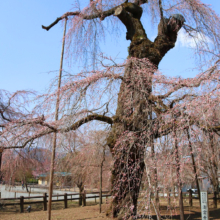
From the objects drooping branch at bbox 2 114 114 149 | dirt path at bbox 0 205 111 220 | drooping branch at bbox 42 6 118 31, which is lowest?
dirt path at bbox 0 205 111 220

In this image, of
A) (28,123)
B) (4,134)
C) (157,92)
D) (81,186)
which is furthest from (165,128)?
(81,186)

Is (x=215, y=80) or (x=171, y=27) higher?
(x=171, y=27)

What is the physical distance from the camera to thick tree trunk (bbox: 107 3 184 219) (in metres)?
4.65

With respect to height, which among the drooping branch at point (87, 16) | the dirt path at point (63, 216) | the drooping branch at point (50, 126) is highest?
the drooping branch at point (87, 16)

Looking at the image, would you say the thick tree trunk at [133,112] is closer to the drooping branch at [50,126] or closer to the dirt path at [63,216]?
the drooping branch at [50,126]

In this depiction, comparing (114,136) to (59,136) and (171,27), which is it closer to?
(59,136)

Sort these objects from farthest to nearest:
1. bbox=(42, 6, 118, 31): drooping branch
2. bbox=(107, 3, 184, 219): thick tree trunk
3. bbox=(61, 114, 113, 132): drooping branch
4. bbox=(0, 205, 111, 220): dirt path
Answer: bbox=(0, 205, 111, 220): dirt path, bbox=(42, 6, 118, 31): drooping branch, bbox=(61, 114, 113, 132): drooping branch, bbox=(107, 3, 184, 219): thick tree trunk

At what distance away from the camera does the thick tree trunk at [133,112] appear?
183 inches

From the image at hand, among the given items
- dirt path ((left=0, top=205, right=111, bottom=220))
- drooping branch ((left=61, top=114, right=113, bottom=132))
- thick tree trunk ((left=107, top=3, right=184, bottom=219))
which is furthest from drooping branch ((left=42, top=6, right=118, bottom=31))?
dirt path ((left=0, top=205, right=111, bottom=220))

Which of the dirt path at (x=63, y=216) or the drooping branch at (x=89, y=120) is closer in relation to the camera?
the drooping branch at (x=89, y=120)

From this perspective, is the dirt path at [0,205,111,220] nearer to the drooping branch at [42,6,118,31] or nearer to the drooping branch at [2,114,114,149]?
the drooping branch at [2,114,114,149]

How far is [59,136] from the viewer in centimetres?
466

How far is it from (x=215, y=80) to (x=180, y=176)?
1.70 meters

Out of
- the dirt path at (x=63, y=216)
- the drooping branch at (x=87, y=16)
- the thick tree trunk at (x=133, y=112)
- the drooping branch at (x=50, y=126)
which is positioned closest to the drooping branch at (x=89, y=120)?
the drooping branch at (x=50, y=126)
